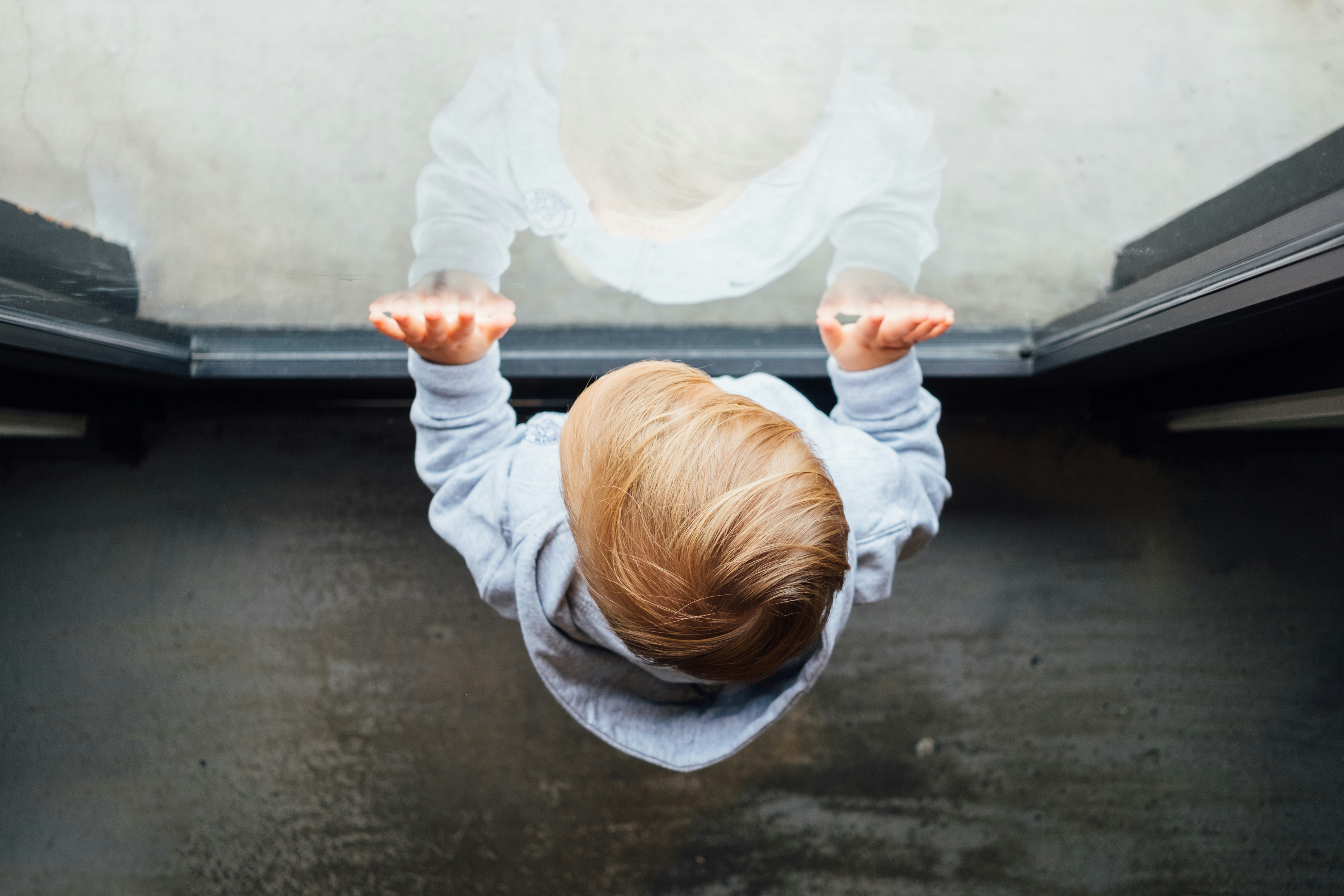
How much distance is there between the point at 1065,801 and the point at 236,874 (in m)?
1.33

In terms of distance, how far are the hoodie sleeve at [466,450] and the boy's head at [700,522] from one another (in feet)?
0.53

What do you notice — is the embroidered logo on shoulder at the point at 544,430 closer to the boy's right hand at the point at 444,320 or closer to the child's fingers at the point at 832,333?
the boy's right hand at the point at 444,320

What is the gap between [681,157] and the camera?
0.65m

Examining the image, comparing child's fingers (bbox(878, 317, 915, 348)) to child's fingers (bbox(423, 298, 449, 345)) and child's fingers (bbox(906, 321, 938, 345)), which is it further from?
child's fingers (bbox(423, 298, 449, 345))

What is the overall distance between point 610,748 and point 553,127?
903 mm

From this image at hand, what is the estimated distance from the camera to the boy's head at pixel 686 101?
0.65 m

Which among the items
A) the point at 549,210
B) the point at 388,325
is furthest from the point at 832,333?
the point at 388,325

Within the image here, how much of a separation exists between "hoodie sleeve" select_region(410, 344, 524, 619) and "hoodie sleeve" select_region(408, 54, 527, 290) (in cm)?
14

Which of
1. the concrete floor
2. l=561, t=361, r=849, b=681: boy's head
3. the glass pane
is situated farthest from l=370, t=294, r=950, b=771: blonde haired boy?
the concrete floor

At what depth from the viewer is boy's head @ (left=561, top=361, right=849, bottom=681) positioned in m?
0.38

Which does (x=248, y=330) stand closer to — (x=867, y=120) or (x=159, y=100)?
(x=159, y=100)

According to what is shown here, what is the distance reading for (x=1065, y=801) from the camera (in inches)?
44.2

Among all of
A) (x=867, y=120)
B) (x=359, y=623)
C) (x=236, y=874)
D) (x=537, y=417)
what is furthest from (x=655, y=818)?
(x=867, y=120)

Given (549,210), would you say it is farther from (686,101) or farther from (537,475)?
(537,475)
